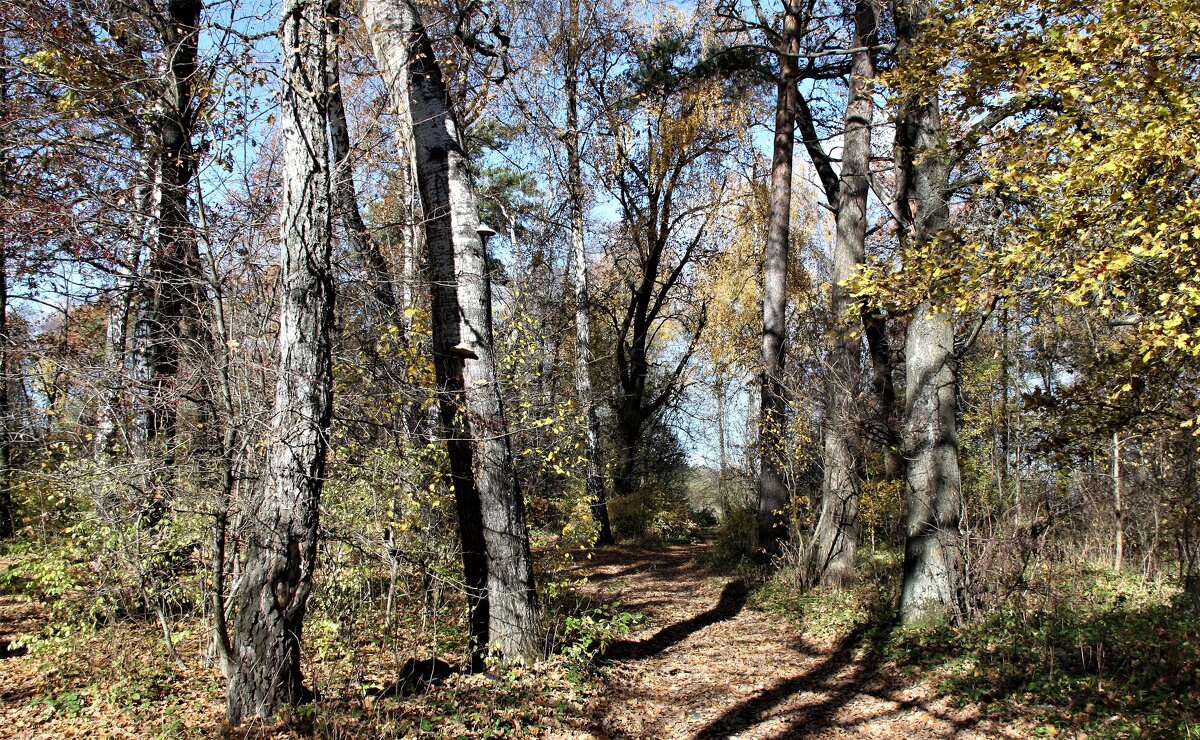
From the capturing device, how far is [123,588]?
17.5 ft

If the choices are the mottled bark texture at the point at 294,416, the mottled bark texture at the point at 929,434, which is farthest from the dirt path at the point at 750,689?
the mottled bark texture at the point at 294,416

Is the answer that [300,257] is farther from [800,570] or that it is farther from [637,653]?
[800,570]

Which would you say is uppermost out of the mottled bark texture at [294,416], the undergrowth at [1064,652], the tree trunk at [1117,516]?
the mottled bark texture at [294,416]

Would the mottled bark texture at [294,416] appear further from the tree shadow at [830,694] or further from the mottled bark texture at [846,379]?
the mottled bark texture at [846,379]

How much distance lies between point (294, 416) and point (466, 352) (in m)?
1.61

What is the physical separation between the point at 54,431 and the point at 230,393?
113 inches

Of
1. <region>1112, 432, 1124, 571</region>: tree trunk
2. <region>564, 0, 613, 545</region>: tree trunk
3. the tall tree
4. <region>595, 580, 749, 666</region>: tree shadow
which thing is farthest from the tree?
<region>1112, 432, 1124, 571</region>: tree trunk

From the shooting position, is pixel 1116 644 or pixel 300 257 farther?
pixel 1116 644

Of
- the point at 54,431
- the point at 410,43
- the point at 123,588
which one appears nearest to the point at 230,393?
the point at 123,588

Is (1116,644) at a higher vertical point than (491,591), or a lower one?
lower

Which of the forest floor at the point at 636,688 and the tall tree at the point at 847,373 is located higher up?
the tall tree at the point at 847,373

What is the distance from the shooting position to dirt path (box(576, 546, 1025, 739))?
5.09 m

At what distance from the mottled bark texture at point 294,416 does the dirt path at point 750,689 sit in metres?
2.33

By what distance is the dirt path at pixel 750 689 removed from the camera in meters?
5.09
